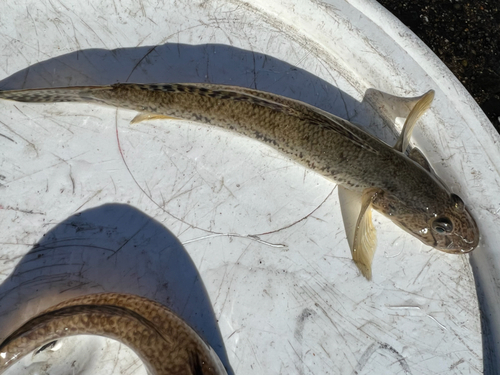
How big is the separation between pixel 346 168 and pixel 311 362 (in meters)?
1.52

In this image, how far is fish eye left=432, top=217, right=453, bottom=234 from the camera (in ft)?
9.53

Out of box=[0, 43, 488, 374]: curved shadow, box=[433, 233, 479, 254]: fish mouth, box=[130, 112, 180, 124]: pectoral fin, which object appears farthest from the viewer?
box=[0, 43, 488, 374]: curved shadow

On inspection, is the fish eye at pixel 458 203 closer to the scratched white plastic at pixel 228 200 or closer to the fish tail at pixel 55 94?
the scratched white plastic at pixel 228 200

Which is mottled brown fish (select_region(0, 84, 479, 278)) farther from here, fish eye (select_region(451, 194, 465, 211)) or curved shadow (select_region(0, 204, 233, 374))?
curved shadow (select_region(0, 204, 233, 374))

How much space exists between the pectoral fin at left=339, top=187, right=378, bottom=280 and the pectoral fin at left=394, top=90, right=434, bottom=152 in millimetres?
436

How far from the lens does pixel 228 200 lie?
10.1 ft

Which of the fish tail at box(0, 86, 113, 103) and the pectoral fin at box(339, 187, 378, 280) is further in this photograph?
the pectoral fin at box(339, 187, 378, 280)

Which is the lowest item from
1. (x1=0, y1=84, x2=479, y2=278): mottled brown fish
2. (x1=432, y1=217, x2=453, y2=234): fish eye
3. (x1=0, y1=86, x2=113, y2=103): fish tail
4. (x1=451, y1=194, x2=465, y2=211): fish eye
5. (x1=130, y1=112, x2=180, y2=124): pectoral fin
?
(x1=432, y1=217, x2=453, y2=234): fish eye

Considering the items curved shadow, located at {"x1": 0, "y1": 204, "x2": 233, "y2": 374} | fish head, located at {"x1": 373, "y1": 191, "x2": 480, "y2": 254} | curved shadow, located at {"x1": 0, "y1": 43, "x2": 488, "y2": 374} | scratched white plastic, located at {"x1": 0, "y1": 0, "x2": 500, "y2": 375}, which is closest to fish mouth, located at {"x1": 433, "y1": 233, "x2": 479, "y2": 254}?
fish head, located at {"x1": 373, "y1": 191, "x2": 480, "y2": 254}

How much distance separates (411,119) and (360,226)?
93 centimetres

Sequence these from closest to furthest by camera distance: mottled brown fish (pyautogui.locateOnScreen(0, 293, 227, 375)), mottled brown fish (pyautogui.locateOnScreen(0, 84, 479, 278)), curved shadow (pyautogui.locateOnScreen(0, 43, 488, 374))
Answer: mottled brown fish (pyautogui.locateOnScreen(0, 293, 227, 375)) < mottled brown fish (pyautogui.locateOnScreen(0, 84, 479, 278)) < curved shadow (pyautogui.locateOnScreen(0, 43, 488, 374))

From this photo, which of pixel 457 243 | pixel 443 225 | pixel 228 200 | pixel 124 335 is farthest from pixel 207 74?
pixel 457 243

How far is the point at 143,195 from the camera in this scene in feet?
9.99

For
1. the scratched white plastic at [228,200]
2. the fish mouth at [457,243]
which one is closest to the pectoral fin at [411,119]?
the scratched white plastic at [228,200]
